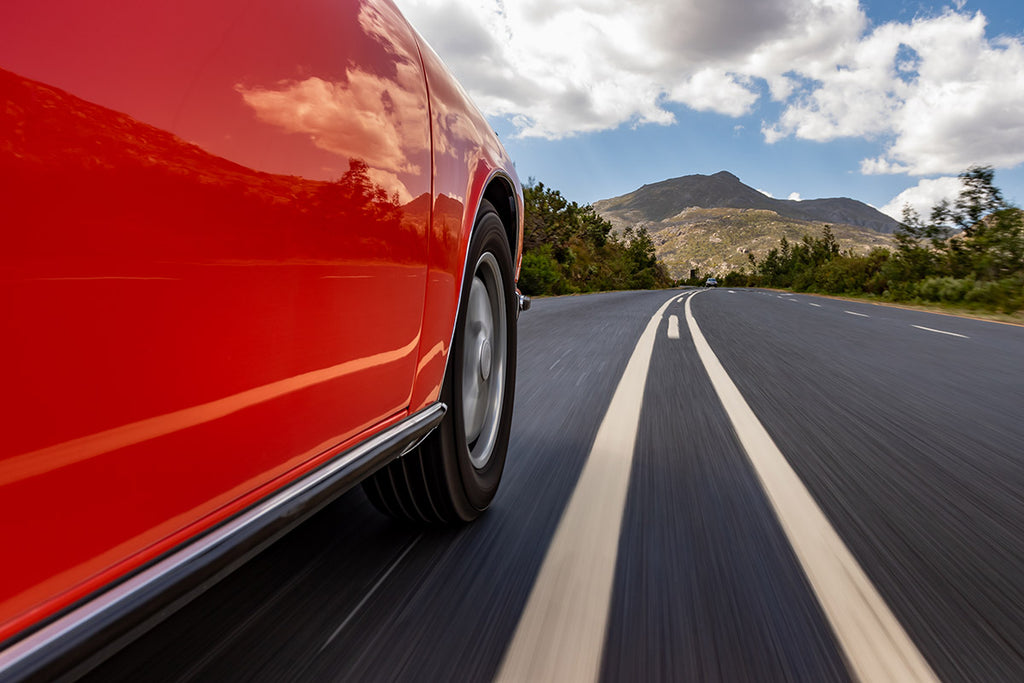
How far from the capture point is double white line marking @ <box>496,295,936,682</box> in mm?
1402

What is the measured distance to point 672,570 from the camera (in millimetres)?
1845

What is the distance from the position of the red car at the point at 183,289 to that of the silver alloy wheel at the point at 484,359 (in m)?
0.82

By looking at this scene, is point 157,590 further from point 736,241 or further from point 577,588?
point 736,241

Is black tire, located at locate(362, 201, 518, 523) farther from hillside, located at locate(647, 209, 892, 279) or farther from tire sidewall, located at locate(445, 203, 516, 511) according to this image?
hillside, located at locate(647, 209, 892, 279)

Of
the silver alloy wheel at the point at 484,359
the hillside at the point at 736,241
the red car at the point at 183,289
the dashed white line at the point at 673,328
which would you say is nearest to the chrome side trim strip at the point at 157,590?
the red car at the point at 183,289

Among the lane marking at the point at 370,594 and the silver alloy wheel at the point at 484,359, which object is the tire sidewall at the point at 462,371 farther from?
the lane marking at the point at 370,594

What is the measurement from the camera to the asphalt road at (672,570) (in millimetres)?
1404

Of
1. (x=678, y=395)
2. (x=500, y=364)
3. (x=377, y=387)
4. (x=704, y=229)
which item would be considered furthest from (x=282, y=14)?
(x=704, y=229)

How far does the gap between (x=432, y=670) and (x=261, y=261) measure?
905 mm

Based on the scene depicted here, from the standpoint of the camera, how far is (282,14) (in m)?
1.09

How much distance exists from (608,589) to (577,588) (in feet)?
0.27

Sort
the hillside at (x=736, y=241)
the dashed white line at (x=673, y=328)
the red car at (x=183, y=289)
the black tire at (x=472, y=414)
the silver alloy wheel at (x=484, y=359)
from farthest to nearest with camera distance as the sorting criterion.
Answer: the hillside at (x=736, y=241), the dashed white line at (x=673, y=328), the silver alloy wheel at (x=484, y=359), the black tire at (x=472, y=414), the red car at (x=183, y=289)

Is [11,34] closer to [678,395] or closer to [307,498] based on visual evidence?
[307,498]

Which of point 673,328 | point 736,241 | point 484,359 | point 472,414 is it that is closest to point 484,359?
point 484,359
